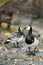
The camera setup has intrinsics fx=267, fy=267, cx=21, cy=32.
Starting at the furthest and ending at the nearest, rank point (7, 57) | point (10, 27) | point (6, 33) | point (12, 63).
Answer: point (10, 27) < point (6, 33) < point (7, 57) < point (12, 63)

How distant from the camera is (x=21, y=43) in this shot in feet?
32.9

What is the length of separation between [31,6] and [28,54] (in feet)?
17.8

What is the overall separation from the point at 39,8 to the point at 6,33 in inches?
127

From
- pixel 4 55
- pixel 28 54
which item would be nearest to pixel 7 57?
pixel 4 55

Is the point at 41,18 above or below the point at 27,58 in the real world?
below

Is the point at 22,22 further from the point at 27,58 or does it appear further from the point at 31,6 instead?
the point at 27,58

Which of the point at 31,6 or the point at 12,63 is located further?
the point at 31,6

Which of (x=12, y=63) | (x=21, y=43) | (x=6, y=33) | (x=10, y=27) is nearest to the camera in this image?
(x=12, y=63)

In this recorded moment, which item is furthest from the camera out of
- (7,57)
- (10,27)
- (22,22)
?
(22,22)

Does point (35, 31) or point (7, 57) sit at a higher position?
point (7, 57)

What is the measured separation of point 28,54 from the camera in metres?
8.90

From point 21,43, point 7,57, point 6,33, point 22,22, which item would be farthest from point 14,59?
point 22,22

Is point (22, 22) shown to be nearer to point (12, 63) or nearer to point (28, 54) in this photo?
point (28, 54)

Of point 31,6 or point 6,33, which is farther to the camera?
point 31,6
